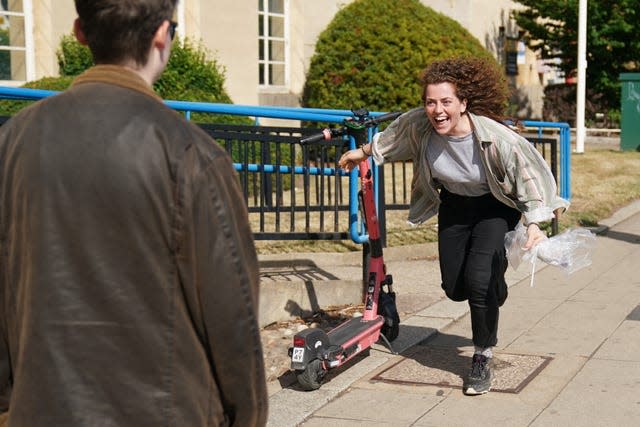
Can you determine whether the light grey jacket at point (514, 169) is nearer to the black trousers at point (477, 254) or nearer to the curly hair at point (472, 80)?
the curly hair at point (472, 80)

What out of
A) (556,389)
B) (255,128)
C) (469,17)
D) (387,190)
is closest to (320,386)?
(556,389)

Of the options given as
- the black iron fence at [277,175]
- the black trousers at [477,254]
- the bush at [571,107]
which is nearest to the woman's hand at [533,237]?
the black trousers at [477,254]

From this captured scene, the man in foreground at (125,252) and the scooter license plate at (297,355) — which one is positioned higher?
the man in foreground at (125,252)

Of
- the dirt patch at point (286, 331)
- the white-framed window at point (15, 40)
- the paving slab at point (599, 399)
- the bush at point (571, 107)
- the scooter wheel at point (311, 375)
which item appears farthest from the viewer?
the bush at point (571, 107)

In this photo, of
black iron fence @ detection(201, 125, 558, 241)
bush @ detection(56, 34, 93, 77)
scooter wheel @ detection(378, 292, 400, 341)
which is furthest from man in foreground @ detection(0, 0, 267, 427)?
bush @ detection(56, 34, 93, 77)

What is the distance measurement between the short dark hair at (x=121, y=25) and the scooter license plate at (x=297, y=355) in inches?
125

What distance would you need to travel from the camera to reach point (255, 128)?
7.00 m

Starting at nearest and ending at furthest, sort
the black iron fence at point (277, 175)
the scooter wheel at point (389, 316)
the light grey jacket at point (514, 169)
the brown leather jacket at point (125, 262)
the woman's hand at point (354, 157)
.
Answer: the brown leather jacket at point (125, 262), the light grey jacket at point (514, 169), the woman's hand at point (354, 157), the scooter wheel at point (389, 316), the black iron fence at point (277, 175)

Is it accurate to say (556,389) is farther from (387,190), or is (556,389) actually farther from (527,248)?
(387,190)

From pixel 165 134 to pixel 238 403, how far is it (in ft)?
1.89

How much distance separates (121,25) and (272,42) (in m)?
14.6

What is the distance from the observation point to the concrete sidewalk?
4887 mm

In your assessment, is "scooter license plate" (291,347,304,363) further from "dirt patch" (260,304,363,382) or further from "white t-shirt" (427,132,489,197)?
"white t-shirt" (427,132,489,197)

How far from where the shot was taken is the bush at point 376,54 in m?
15.9
